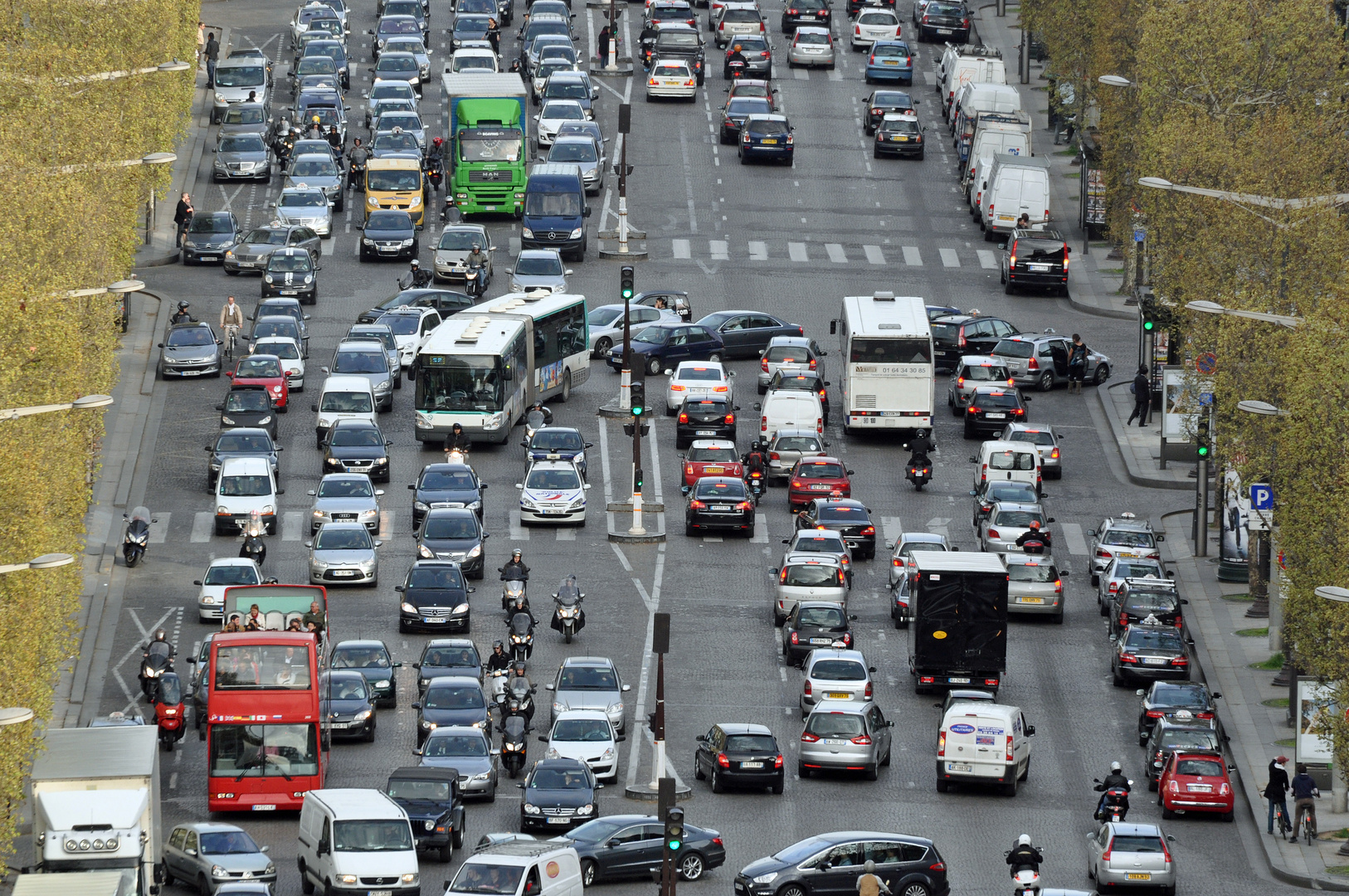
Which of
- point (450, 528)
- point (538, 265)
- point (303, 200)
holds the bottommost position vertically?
point (450, 528)

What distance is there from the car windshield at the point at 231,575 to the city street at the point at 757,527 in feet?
4.11

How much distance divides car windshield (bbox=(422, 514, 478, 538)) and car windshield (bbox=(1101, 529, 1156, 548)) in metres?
14.7

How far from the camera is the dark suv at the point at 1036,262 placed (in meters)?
90.1

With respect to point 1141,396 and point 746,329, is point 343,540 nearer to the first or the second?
point 746,329

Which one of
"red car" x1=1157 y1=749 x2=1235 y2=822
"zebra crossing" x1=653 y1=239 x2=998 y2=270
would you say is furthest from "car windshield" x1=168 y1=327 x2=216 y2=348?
"red car" x1=1157 y1=749 x2=1235 y2=822

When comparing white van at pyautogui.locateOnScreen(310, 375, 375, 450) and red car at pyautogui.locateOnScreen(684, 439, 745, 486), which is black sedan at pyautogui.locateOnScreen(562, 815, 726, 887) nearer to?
red car at pyautogui.locateOnScreen(684, 439, 745, 486)

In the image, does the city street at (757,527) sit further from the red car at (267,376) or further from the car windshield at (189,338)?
the car windshield at (189,338)

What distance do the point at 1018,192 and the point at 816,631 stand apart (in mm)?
36820

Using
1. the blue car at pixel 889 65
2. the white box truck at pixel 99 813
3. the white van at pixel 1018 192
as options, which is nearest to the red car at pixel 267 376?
the white van at pixel 1018 192

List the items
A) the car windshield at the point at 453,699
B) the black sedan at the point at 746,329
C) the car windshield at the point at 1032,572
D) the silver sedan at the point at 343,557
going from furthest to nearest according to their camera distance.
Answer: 1. the black sedan at the point at 746,329
2. the car windshield at the point at 1032,572
3. the silver sedan at the point at 343,557
4. the car windshield at the point at 453,699

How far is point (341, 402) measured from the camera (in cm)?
7381

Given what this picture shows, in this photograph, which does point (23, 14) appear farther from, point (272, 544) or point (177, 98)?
point (272, 544)

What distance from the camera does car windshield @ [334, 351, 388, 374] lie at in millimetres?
76250

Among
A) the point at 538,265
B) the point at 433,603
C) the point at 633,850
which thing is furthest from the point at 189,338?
the point at 633,850
